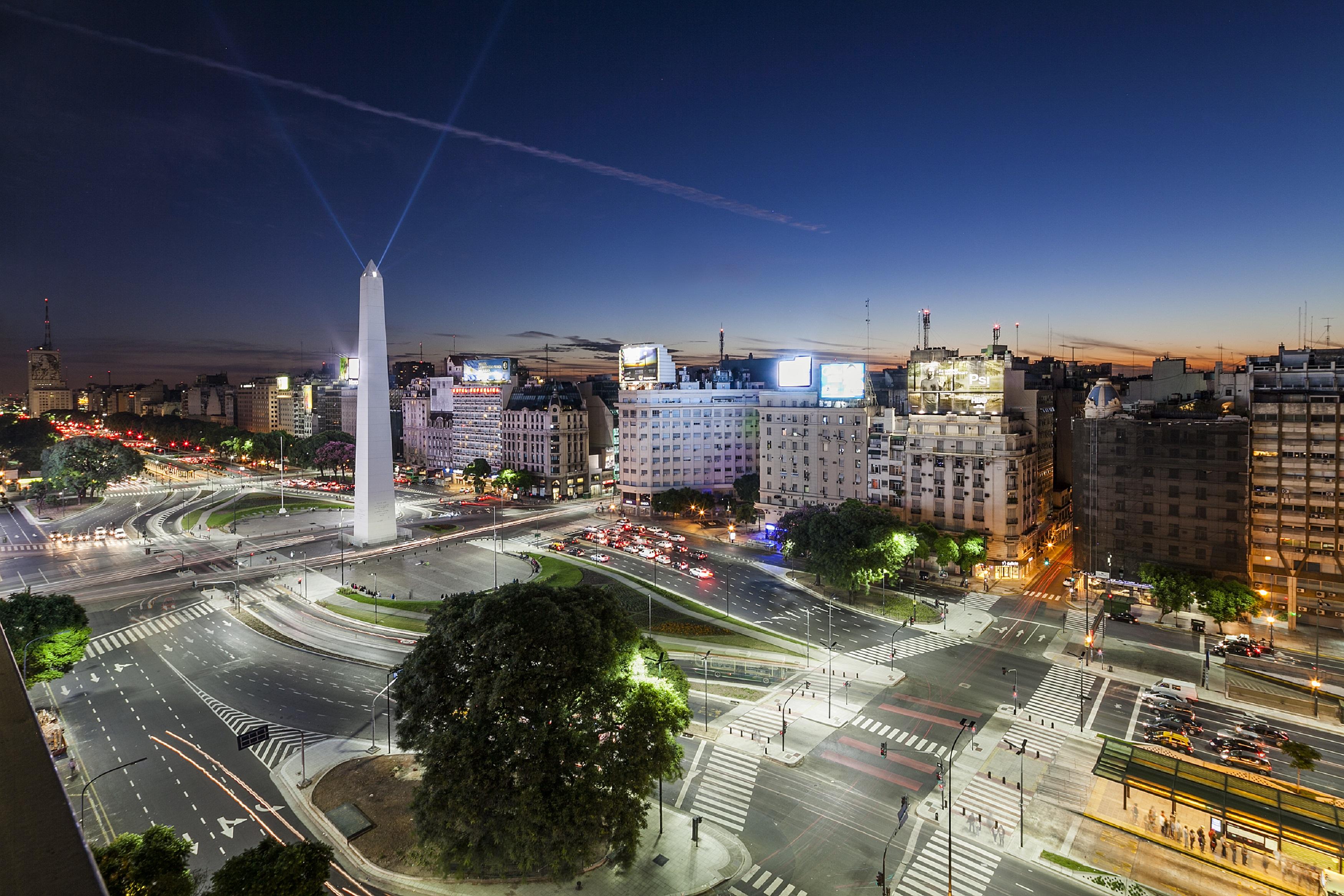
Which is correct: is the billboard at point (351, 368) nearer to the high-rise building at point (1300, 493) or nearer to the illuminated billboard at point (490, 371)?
the illuminated billboard at point (490, 371)

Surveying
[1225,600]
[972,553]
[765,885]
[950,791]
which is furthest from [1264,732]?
[765,885]

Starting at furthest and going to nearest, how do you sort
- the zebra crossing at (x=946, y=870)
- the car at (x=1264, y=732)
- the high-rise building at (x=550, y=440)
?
the high-rise building at (x=550, y=440)
the car at (x=1264, y=732)
the zebra crossing at (x=946, y=870)

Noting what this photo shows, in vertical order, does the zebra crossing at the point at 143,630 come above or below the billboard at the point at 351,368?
below

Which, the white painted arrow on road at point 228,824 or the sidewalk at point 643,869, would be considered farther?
the white painted arrow on road at point 228,824

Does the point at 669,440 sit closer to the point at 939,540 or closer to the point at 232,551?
the point at 939,540

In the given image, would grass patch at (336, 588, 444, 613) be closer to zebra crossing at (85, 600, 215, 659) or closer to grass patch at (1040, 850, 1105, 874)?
zebra crossing at (85, 600, 215, 659)

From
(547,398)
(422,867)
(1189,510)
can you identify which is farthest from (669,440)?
(422,867)

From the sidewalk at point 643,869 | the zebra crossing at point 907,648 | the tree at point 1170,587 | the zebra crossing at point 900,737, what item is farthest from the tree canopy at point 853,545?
the sidewalk at point 643,869
